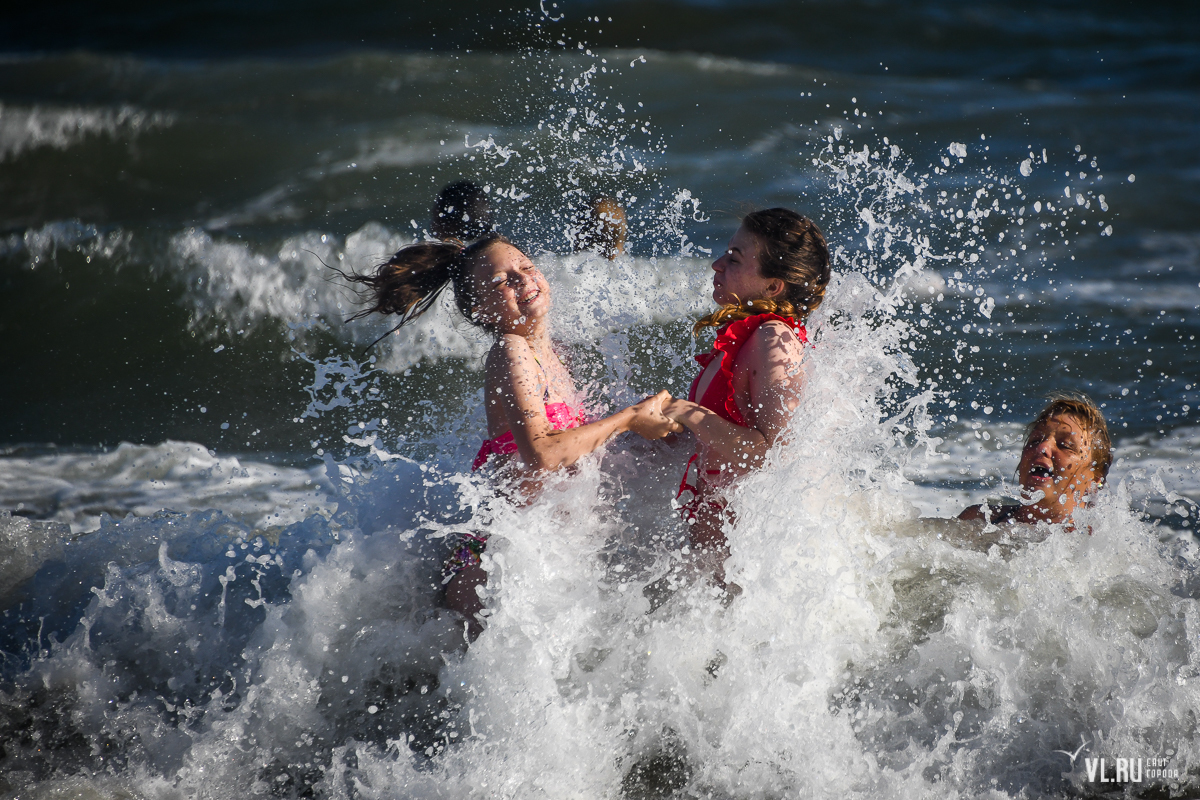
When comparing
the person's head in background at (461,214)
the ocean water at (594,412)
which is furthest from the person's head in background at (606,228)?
the person's head in background at (461,214)

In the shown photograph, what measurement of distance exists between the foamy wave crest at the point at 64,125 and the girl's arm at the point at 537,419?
10289 millimetres

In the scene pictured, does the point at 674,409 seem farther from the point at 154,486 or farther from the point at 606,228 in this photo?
the point at 154,486

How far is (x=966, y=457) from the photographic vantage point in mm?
5609

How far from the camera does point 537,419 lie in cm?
328

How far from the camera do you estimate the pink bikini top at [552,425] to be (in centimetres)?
351

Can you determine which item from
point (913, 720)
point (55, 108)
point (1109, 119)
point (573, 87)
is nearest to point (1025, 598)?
point (913, 720)

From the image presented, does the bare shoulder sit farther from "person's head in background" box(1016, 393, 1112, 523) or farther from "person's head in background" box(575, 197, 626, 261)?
"person's head in background" box(1016, 393, 1112, 523)

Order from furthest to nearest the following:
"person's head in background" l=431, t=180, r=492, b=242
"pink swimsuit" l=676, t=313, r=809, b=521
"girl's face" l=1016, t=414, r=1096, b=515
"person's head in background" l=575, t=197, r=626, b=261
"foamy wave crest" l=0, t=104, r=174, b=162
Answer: "foamy wave crest" l=0, t=104, r=174, b=162 < "person's head in background" l=575, t=197, r=626, b=261 < "person's head in background" l=431, t=180, r=492, b=242 < "girl's face" l=1016, t=414, r=1096, b=515 < "pink swimsuit" l=676, t=313, r=809, b=521

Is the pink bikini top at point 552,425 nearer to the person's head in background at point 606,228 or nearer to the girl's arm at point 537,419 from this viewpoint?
the girl's arm at point 537,419

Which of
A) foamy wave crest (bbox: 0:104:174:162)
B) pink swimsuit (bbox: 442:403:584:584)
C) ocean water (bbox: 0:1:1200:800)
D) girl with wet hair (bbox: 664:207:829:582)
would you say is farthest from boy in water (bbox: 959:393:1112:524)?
foamy wave crest (bbox: 0:104:174:162)

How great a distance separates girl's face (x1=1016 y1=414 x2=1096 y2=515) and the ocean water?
0.16 metres

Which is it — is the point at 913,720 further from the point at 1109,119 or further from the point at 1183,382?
the point at 1109,119

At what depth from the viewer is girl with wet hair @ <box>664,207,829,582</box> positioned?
3207 millimetres

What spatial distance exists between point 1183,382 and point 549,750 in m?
5.64
